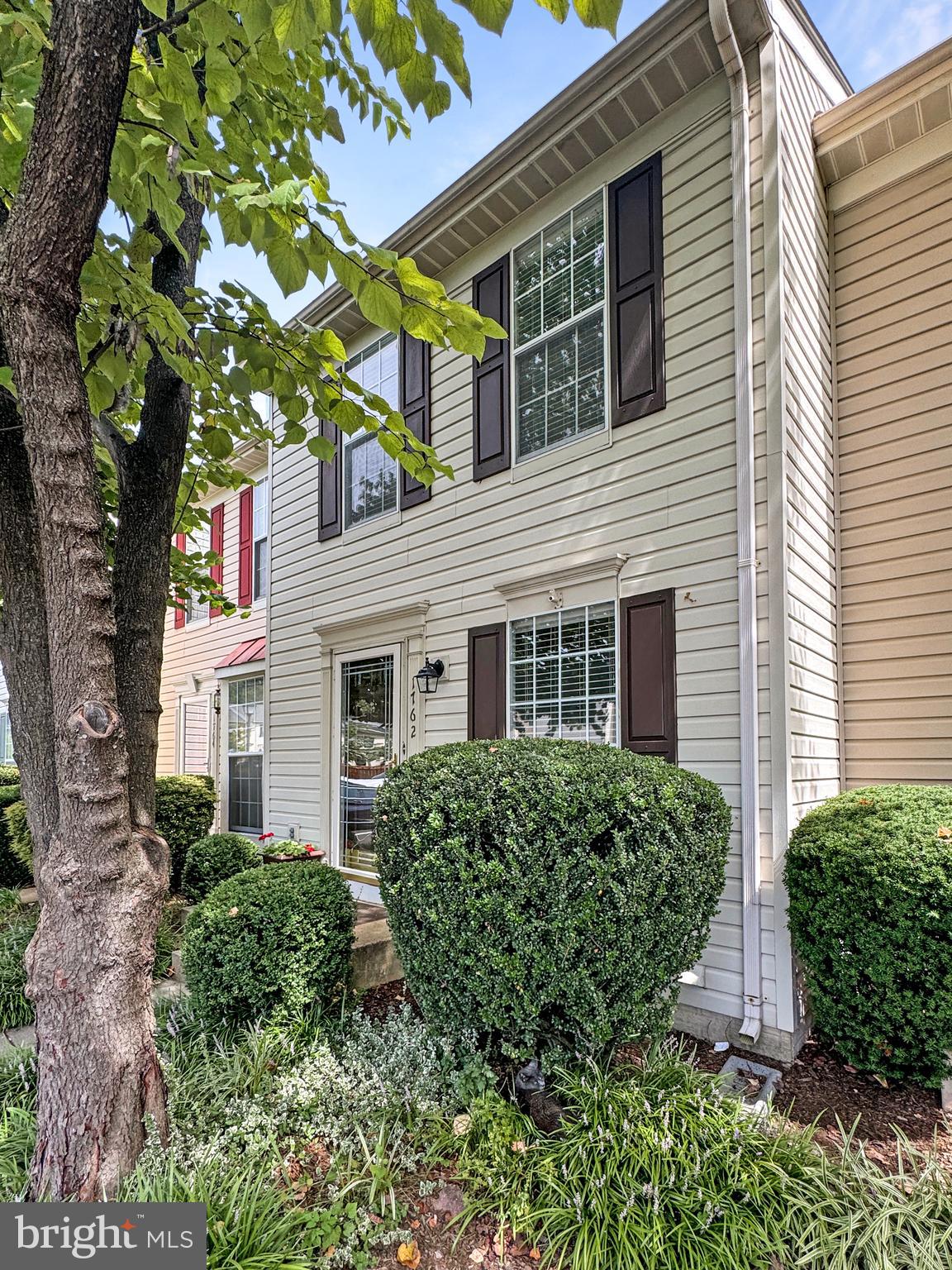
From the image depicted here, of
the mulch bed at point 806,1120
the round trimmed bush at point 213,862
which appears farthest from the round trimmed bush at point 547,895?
the round trimmed bush at point 213,862

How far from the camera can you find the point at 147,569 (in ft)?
9.87

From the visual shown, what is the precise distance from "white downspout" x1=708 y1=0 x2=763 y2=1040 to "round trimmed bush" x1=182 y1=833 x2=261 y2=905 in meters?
3.82

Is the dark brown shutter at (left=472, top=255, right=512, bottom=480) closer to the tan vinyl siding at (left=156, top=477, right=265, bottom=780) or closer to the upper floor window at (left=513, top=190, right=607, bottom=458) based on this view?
the upper floor window at (left=513, top=190, right=607, bottom=458)

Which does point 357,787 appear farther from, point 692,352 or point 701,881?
point 692,352

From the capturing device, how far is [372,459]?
23.0 ft

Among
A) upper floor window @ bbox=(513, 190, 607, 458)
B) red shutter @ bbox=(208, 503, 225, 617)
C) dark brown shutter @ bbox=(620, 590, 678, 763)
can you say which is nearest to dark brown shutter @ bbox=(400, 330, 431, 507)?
upper floor window @ bbox=(513, 190, 607, 458)

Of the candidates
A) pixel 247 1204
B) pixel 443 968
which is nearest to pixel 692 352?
pixel 443 968

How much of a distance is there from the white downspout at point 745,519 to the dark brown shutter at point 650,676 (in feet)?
1.50

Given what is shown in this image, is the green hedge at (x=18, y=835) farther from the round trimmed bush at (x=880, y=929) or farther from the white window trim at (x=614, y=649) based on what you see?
the round trimmed bush at (x=880, y=929)

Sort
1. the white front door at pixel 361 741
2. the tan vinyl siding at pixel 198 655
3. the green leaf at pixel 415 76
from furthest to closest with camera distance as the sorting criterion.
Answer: the tan vinyl siding at pixel 198 655 < the white front door at pixel 361 741 < the green leaf at pixel 415 76

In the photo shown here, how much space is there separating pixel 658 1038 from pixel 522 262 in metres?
5.27

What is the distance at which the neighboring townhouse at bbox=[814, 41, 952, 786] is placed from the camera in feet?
14.2

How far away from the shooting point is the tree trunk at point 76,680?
7.19 ft

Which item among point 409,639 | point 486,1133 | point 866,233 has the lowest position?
point 486,1133
